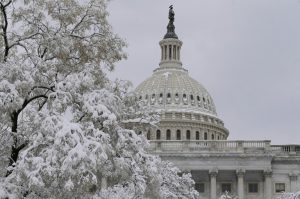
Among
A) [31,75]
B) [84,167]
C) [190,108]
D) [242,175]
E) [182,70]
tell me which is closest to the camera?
[84,167]

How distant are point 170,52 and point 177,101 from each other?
56.6ft

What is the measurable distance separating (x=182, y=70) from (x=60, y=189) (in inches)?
5429

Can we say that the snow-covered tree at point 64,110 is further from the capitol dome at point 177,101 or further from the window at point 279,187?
the capitol dome at point 177,101

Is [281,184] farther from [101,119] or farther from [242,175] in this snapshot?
[101,119]

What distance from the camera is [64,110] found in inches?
1105

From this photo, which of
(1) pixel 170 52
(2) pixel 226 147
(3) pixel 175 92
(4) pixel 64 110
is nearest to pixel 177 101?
(3) pixel 175 92

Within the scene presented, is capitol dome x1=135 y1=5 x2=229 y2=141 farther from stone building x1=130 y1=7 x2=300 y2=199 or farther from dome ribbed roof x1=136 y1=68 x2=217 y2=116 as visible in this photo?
stone building x1=130 y1=7 x2=300 y2=199

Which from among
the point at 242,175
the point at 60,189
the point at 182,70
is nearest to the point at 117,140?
the point at 60,189

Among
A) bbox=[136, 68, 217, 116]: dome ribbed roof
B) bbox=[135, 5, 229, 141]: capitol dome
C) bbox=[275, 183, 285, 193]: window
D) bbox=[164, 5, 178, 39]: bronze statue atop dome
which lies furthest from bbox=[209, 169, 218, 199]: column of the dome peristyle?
bbox=[164, 5, 178, 39]: bronze statue atop dome

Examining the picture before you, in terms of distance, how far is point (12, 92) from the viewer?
26734mm

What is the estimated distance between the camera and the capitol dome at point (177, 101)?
144 m

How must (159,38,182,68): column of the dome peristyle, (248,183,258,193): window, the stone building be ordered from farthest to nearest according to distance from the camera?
1. (159,38,182,68): column of the dome peristyle
2. (248,183,258,193): window
3. the stone building

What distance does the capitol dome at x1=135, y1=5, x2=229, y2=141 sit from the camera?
143625 mm

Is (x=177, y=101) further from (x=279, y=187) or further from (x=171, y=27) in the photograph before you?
(x=279, y=187)
